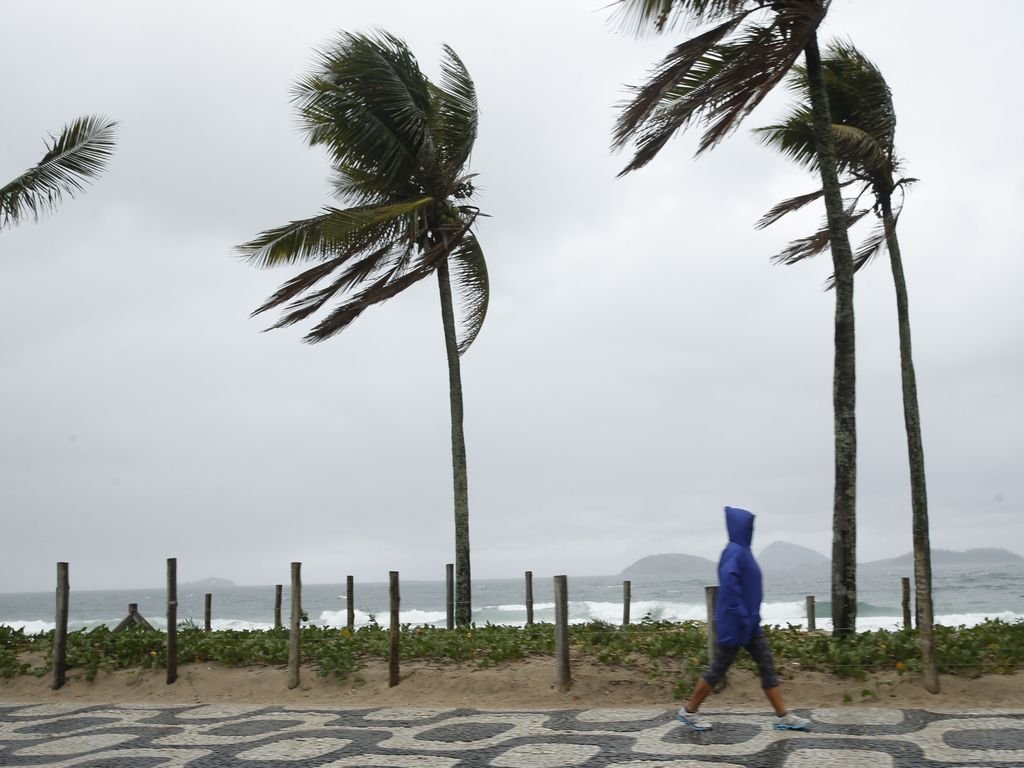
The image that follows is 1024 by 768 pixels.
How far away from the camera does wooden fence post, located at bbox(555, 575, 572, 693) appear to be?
9.55 m

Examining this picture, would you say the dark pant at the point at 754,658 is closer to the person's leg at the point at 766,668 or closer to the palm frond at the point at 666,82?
the person's leg at the point at 766,668

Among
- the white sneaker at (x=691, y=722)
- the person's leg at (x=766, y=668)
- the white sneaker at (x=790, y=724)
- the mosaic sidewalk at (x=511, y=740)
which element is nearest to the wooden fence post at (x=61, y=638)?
the mosaic sidewalk at (x=511, y=740)

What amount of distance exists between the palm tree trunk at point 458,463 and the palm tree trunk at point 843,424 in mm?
6244

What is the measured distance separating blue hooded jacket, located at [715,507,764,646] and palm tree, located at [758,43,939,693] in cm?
765

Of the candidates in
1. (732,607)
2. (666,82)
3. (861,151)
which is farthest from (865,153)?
(732,607)

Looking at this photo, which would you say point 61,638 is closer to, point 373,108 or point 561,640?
point 561,640

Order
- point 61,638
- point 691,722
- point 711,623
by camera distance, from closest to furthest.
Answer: point 691,722
point 711,623
point 61,638

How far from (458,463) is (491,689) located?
6013 mm

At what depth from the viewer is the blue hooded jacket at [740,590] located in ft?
23.5

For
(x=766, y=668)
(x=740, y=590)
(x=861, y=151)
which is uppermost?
(x=861, y=151)

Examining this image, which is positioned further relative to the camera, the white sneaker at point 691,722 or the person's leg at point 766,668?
the white sneaker at point 691,722

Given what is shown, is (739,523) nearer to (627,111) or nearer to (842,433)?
(842,433)

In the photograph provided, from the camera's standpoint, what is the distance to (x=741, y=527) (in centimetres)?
734

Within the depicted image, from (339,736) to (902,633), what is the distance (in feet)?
20.3
